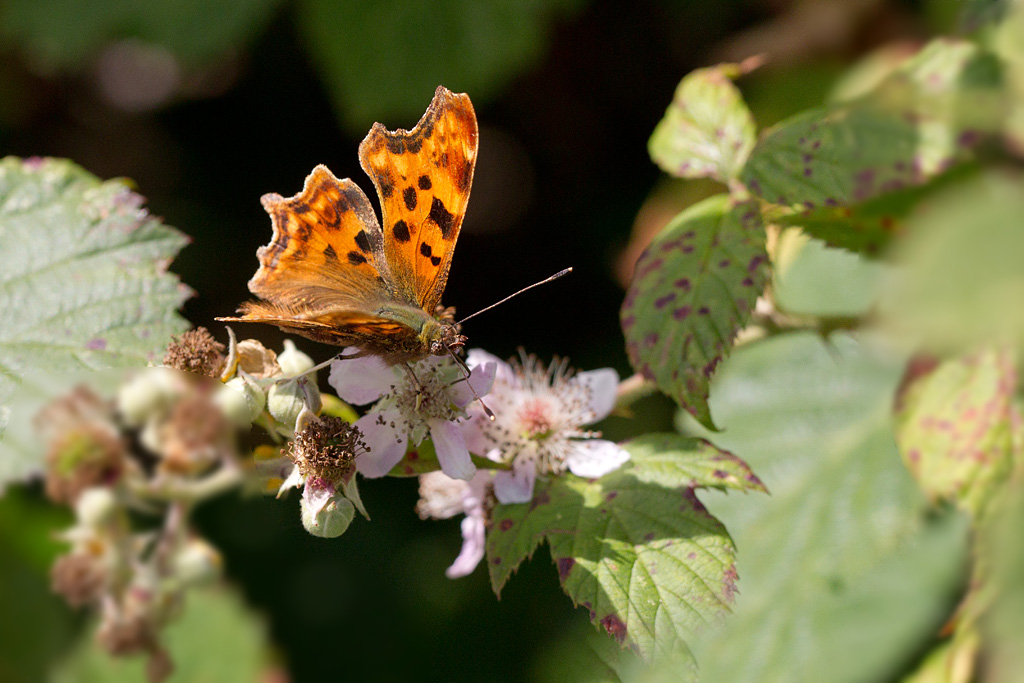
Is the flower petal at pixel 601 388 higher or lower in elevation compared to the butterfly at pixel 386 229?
lower

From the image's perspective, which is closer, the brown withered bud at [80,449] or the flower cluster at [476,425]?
the brown withered bud at [80,449]

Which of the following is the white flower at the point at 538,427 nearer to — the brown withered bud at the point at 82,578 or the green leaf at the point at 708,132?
the green leaf at the point at 708,132

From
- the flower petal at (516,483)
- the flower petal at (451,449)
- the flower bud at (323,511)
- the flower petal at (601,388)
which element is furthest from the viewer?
the flower petal at (601,388)

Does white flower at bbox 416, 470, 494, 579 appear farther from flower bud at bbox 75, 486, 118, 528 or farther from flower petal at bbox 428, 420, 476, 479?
flower bud at bbox 75, 486, 118, 528

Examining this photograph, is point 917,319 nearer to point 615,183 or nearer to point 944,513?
point 944,513

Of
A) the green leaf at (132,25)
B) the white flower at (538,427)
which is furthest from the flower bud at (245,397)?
the green leaf at (132,25)

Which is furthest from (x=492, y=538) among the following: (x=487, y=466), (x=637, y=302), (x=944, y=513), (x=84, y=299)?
(x=944, y=513)

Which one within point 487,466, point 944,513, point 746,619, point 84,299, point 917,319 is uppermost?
point 84,299
